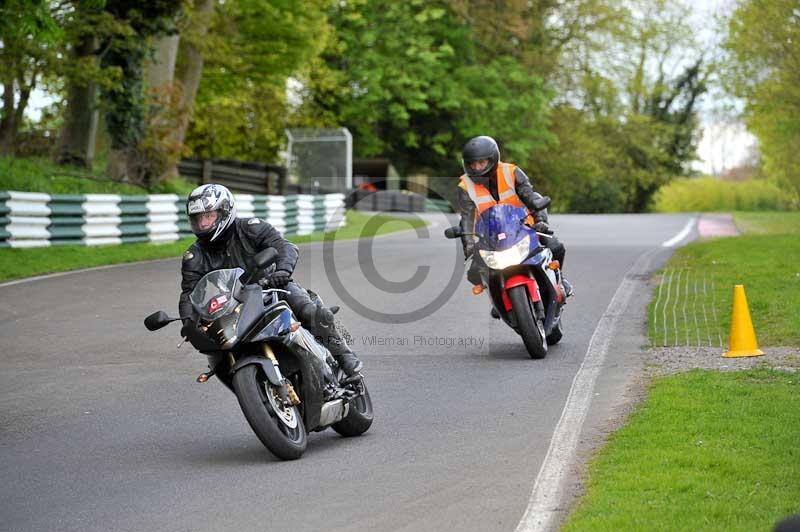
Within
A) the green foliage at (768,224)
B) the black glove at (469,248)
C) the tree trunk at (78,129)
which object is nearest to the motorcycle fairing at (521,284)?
the black glove at (469,248)

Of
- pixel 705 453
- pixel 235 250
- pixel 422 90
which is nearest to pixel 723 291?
pixel 705 453

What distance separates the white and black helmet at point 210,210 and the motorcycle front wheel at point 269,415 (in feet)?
3.09

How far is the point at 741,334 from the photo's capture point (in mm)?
11992

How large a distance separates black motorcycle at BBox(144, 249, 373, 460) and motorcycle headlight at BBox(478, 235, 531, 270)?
3.78 meters

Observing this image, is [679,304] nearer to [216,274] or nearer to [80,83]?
[216,274]

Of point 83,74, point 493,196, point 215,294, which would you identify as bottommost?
point 215,294

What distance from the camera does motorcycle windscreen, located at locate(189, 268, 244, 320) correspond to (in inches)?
312

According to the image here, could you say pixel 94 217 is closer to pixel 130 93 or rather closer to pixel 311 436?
pixel 130 93

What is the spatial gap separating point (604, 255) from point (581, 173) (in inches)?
1859

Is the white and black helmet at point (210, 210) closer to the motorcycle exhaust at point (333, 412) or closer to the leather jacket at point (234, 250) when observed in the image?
the leather jacket at point (234, 250)

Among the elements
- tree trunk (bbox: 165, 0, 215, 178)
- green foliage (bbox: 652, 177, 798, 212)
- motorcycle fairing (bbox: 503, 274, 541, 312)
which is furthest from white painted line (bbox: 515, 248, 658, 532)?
green foliage (bbox: 652, 177, 798, 212)

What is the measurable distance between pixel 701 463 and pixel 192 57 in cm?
3327

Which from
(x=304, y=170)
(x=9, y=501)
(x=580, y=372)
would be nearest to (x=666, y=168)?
(x=304, y=170)

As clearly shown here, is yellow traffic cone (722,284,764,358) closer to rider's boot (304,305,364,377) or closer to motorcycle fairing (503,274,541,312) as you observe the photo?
motorcycle fairing (503,274,541,312)
